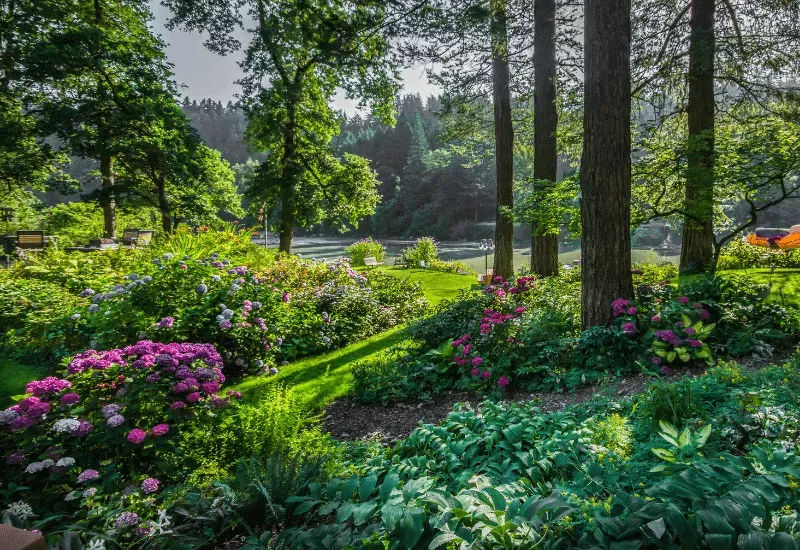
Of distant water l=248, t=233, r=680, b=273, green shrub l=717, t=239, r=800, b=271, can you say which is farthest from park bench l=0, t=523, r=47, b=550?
distant water l=248, t=233, r=680, b=273

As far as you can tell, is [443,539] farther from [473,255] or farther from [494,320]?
[473,255]

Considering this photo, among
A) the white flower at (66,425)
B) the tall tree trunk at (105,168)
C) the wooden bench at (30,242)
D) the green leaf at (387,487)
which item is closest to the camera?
the green leaf at (387,487)

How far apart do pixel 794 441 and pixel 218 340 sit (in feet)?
16.1

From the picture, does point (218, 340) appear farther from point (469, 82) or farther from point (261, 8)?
point (261, 8)

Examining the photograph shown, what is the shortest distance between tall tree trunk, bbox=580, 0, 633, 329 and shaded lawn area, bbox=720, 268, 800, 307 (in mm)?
1538

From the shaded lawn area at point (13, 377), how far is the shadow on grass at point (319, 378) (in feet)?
5.91

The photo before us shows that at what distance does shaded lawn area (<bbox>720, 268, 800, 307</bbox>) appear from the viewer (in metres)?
4.72

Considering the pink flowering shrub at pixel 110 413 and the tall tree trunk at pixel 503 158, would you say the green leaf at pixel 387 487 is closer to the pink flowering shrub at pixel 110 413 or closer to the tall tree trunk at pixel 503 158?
the pink flowering shrub at pixel 110 413

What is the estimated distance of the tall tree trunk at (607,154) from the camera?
3912 millimetres

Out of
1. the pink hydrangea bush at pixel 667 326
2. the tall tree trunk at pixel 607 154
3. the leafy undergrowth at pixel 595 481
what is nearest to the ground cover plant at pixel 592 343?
the pink hydrangea bush at pixel 667 326

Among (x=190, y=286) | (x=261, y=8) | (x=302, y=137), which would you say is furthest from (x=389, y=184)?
(x=190, y=286)

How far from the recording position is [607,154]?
156 inches

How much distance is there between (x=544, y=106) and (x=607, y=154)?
4198mm

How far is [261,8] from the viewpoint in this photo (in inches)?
365
